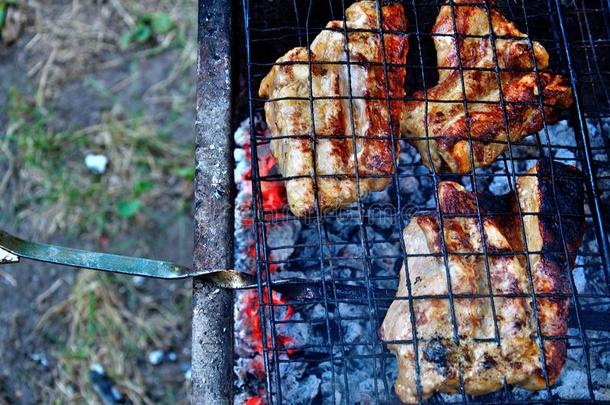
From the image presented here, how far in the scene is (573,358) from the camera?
2750 millimetres

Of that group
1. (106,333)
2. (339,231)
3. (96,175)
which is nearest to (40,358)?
(106,333)

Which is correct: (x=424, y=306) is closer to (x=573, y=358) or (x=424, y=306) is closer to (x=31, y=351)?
(x=573, y=358)

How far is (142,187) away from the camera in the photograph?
14.0 ft

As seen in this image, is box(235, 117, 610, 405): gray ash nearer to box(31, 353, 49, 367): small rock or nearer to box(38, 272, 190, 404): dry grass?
box(38, 272, 190, 404): dry grass

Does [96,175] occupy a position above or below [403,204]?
above

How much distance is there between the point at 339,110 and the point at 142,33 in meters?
2.71

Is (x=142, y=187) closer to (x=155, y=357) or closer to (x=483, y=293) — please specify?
(x=155, y=357)

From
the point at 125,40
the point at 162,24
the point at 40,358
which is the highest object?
the point at 162,24

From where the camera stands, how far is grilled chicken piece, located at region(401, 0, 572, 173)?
2.51 metres

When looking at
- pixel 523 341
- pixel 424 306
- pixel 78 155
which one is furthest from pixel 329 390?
pixel 78 155

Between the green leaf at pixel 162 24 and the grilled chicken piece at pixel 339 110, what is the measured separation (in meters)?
2.32

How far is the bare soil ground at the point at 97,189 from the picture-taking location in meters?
3.86

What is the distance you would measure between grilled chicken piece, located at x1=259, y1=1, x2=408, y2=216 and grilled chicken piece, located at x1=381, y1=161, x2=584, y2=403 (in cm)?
32

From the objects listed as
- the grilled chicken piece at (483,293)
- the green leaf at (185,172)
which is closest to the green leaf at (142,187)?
the green leaf at (185,172)
